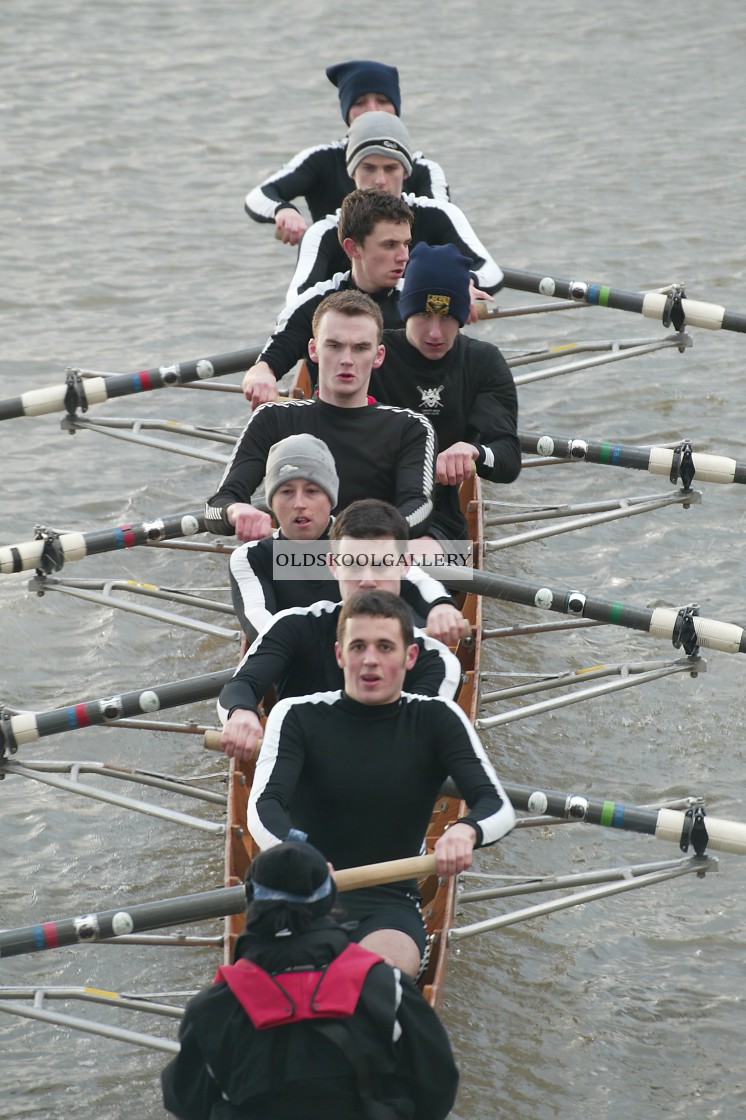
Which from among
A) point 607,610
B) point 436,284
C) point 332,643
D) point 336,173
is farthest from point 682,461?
point 332,643

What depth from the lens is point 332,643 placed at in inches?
177

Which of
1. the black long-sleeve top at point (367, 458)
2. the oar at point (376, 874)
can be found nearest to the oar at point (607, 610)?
the black long-sleeve top at point (367, 458)

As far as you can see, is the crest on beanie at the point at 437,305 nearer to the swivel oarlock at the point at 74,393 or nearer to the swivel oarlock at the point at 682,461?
the swivel oarlock at the point at 682,461

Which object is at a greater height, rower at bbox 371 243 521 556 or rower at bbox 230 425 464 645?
rower at bbox 371 243 521 556

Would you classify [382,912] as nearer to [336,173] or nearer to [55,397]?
[55,397]

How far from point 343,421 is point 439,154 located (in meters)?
9.56

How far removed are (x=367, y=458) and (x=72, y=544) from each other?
1.47m

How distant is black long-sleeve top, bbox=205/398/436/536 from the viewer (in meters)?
5.27

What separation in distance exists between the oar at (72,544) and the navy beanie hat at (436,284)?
1164 millimetres

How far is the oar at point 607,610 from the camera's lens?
17.9ft

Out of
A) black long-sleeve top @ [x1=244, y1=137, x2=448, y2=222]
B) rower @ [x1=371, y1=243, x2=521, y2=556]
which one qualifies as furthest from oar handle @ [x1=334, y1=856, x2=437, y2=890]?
black long-sleeve top @ [x1=244, y1=137, x2=448, y2=222]

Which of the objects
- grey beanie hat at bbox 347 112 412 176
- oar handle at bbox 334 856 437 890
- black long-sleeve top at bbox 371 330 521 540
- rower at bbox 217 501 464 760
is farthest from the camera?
grey beanie hat at bbox 347 112 412 176

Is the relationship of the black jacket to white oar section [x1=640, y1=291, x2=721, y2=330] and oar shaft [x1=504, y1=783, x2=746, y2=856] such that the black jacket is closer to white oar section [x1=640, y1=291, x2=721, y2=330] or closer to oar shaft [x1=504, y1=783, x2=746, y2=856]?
oar shaft [x1=504, y1=783, x2=746, y2=856]

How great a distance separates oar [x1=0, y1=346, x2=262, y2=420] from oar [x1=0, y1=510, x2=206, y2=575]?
1246 millimetres
